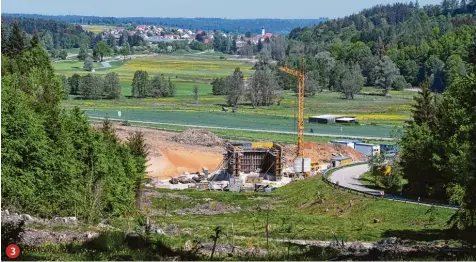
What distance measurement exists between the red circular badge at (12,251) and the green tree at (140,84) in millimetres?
97599

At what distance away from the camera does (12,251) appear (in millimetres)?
10953

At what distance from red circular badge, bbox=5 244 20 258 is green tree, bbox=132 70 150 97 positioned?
9760cm

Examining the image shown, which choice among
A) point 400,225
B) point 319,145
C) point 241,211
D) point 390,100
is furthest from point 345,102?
point 400,225

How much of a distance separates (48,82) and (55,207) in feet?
A: 71.2

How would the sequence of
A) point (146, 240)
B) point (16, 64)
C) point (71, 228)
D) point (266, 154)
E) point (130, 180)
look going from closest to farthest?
point (146, 240)
point (71, 228)
point (130, 180)
point (16, 64)
point (266, 154)

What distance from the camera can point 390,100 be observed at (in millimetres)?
108688

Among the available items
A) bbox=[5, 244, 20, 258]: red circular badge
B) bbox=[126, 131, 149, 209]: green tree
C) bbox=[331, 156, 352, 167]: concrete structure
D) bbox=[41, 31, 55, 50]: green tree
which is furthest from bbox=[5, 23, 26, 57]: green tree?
bbox=[41, 31, 55, 50]: green tree

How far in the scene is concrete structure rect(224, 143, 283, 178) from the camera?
49.8 metres

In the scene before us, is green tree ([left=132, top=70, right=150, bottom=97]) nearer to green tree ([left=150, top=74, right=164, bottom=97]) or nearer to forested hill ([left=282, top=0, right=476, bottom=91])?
green tree ([left=150, top=74, right=164, bottom=97])

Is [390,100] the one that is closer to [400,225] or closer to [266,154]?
[266,154]

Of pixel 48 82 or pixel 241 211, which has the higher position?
pixel 48 82

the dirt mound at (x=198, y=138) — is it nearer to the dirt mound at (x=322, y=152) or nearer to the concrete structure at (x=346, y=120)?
the dirt mound at (x=322, y=152)

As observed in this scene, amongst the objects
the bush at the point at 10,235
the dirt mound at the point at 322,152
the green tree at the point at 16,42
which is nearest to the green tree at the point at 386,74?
the dirt mound at the point at 322,152

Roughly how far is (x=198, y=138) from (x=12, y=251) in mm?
53870
